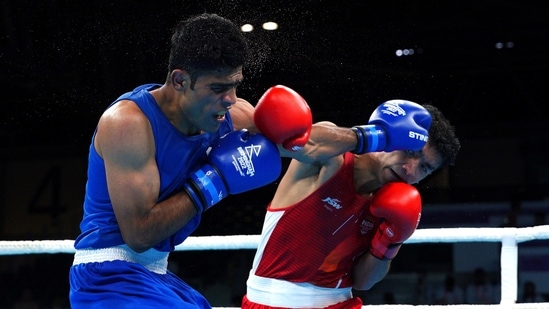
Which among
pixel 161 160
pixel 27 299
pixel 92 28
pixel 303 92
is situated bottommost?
pixel 27 299

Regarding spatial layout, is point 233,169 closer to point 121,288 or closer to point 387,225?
point 121,288

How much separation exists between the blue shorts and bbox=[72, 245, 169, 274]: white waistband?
2cm

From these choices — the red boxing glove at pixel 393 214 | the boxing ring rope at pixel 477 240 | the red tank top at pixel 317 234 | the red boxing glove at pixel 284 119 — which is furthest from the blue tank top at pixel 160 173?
the boxing ring rope at pixel 477 240

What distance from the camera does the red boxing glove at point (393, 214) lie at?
2506 mm

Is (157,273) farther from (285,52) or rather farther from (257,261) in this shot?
(285,52)

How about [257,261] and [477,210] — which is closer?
[257,261]

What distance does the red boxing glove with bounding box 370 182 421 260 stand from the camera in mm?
2506

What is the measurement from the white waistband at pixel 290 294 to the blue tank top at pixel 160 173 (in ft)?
2.44

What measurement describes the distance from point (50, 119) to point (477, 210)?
4.95 meters

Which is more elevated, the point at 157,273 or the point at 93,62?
the point at 93,62

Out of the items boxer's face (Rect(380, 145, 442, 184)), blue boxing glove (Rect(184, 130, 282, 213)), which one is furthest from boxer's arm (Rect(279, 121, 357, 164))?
boxer's face (Rect(380, 145, 442, 184))

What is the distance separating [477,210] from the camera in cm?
769

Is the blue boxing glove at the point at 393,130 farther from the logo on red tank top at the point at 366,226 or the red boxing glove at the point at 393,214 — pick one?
the logo on red tank top at the point at 366,226

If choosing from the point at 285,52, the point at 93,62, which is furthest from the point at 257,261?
the point at 285,52
